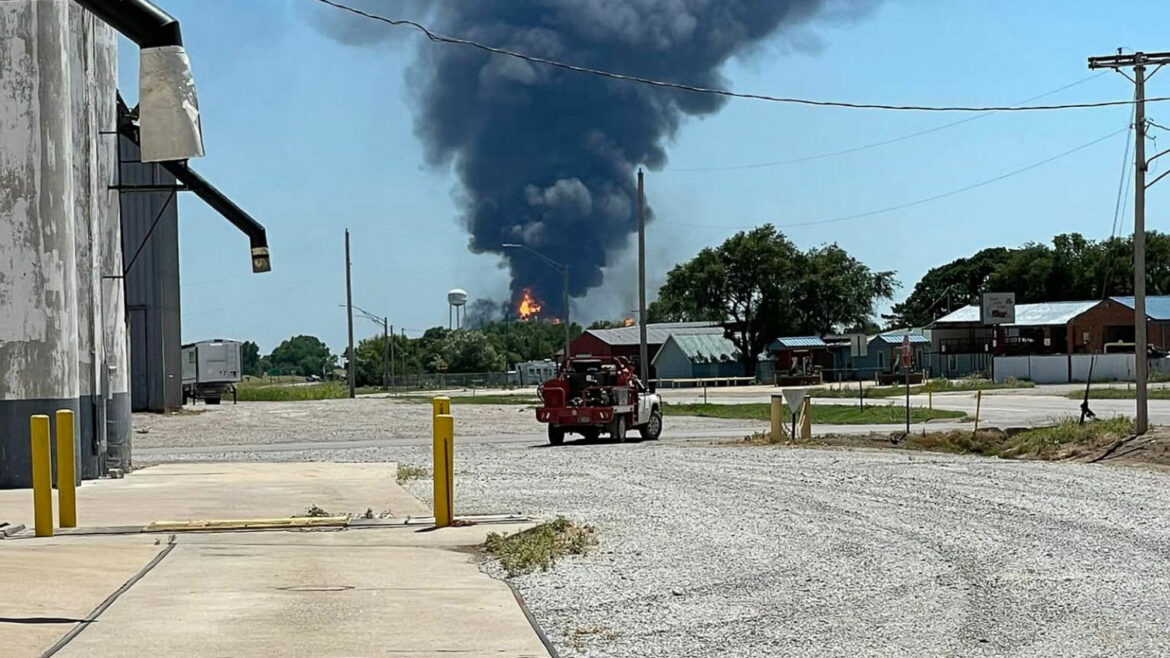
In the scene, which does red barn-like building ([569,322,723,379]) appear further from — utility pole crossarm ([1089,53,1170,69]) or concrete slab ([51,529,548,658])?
concrete slab ([51,529,548,658])

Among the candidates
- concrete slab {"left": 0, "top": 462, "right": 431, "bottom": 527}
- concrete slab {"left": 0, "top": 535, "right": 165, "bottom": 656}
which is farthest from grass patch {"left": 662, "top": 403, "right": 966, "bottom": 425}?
concrete slab {"left": 0, "top": 535, "right": 165, "bottom": 656}

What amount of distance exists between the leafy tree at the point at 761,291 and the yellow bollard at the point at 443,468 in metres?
98.9

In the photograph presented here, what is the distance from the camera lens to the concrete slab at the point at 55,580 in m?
8.80

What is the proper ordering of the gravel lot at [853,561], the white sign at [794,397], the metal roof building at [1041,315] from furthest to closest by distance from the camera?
the metal roof building at [1041,315] → the white sign at [794,397] → the gravel lot at [853,561]

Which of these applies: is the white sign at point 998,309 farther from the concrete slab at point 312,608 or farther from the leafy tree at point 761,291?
the concrete slab at point 312,608

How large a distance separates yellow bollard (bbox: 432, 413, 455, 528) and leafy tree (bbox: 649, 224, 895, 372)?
98899 mm

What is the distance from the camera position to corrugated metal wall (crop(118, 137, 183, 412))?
56938mm

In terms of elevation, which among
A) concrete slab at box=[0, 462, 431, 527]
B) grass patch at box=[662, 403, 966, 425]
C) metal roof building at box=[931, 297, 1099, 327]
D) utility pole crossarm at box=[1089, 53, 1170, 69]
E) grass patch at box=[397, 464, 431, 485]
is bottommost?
grass patch at box=[662, 403, 966, 425]

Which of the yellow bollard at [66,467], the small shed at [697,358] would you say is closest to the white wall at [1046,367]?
the small shed at [697,358]

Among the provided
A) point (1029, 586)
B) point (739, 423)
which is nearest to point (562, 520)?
point (1029, 586)

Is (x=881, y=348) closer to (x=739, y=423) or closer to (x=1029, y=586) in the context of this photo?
(x=739, y=423)

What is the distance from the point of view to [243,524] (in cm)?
1484

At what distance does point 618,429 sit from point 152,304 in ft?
97.2

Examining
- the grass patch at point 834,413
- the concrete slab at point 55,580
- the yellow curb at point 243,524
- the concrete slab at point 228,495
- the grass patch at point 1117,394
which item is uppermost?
the concrete slab at point 55,580
